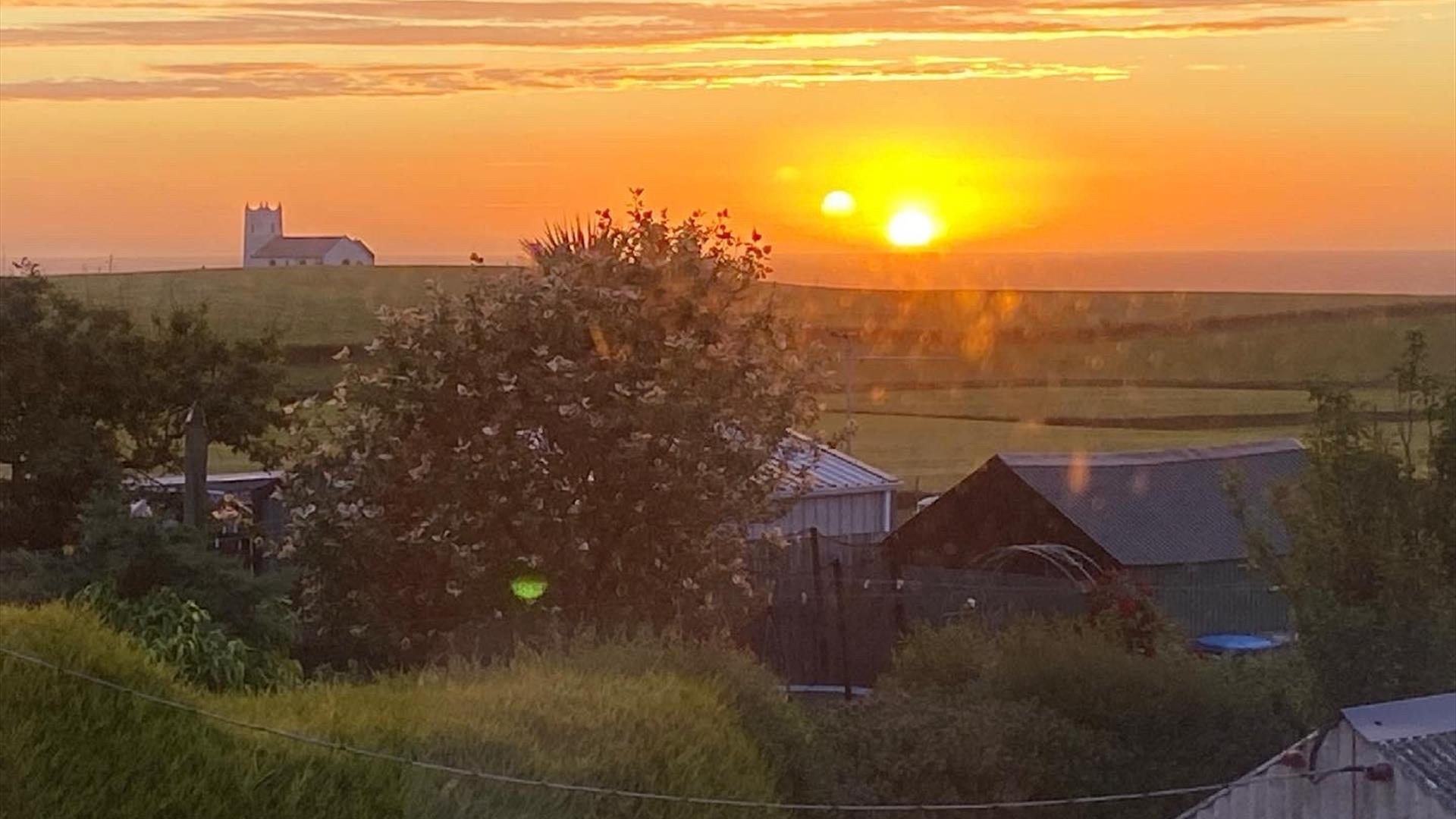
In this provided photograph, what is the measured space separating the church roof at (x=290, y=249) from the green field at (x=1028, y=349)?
18099mm

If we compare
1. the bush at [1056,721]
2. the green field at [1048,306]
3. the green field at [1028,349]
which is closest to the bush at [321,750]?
the bush at [1056,721]

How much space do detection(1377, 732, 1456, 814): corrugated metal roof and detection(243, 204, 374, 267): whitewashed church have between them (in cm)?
9031

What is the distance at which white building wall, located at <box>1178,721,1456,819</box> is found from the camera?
8852 mm

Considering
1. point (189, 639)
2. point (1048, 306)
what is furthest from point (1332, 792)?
point (1048, 306)

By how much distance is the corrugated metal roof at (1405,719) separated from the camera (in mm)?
9078

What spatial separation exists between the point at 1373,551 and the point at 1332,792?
4549 millimetres

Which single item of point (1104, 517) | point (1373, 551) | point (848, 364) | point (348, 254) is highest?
point (348, 254)

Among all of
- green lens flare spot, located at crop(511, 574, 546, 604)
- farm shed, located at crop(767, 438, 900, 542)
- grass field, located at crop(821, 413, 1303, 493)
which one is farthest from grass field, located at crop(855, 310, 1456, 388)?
green lens flare spot, located at crop(511, 574, 546, 604)

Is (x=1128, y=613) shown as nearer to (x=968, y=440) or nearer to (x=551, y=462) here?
(x=551, y=462)

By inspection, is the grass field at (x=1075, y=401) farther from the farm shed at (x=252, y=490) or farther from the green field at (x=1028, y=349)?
the farm shed at (x=252, y=490)

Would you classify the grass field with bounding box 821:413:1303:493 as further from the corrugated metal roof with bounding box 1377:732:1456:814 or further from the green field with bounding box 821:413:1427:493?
the corrugated metal roof with bounding box 1377:732:1456:814

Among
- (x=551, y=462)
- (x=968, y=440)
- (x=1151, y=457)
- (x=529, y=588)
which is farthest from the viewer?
(x=968, y=440)

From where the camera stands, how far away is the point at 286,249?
10188 centimetres

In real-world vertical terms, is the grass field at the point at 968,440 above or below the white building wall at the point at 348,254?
below
